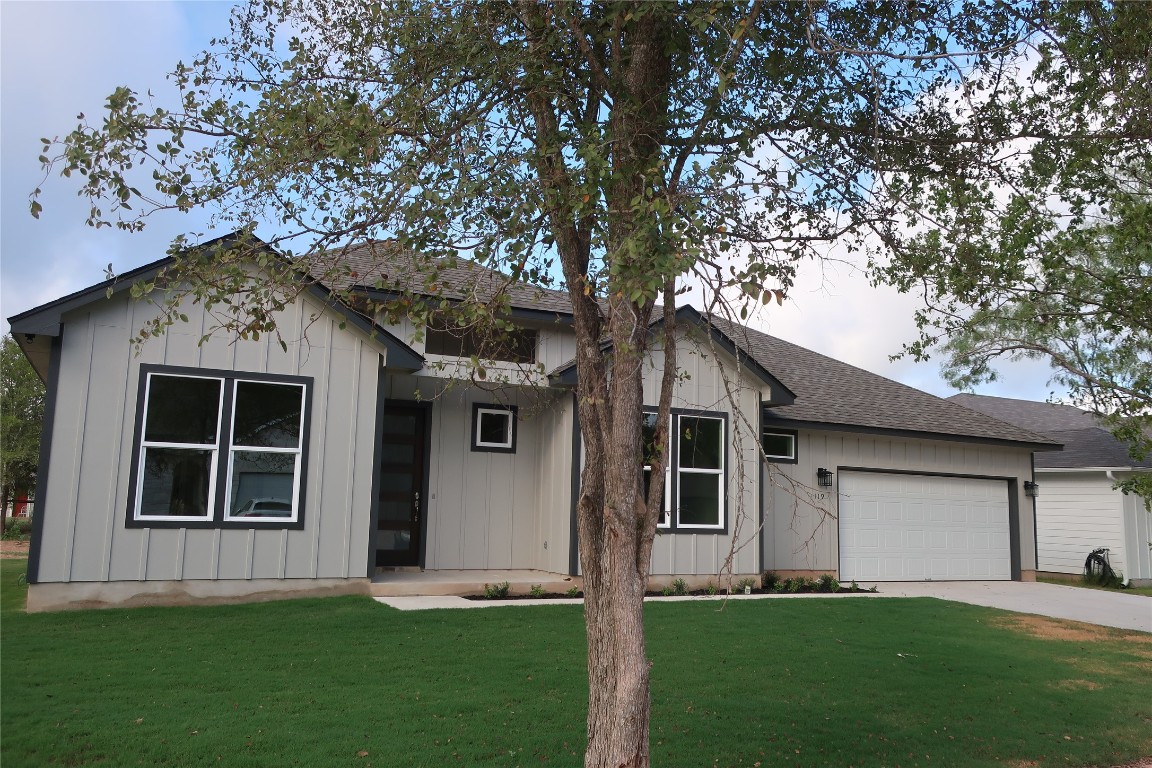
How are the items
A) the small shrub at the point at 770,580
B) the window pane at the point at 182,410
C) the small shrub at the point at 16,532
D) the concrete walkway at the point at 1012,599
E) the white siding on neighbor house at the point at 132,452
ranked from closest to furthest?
the white siding on neighbor house at the point at 132,452, the window pane at the point at 182,410, the concrete walkway at the point at 1012,599, the small shrub at the point at 770,580, the small shrub at the point at 16,532

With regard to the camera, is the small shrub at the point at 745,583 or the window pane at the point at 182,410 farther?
the small shrub at the point at 745,583

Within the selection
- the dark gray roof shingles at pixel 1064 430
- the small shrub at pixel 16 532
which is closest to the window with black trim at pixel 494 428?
the dark gray roof shingles at pixel 1064 430

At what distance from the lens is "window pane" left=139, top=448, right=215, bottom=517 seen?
9531 mm

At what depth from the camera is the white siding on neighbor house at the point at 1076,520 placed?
1777cm

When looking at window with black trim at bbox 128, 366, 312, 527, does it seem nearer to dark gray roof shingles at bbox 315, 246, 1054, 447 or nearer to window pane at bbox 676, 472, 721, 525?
dark gray roof shingles at bbox 315, 246, 1054, 447

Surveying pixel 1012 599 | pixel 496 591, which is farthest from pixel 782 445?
pixel 496 591

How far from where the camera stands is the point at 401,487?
12.3 metres

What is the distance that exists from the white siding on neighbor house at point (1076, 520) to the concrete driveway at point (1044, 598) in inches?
112

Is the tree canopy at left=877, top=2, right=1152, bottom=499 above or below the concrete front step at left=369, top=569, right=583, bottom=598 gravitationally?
above

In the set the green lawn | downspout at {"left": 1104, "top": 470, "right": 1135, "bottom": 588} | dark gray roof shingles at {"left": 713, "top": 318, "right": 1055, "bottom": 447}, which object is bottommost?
the green lawn

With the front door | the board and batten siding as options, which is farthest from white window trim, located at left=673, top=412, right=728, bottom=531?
the front door

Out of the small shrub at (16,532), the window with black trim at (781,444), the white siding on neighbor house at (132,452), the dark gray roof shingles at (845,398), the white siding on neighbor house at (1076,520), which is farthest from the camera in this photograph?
the small shrub at (16,532)

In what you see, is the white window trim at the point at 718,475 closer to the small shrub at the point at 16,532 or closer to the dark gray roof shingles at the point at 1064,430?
the dark gray roof shingles at the point at 1064,430

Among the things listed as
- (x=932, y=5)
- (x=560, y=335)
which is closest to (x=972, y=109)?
(x=932, y=5)
